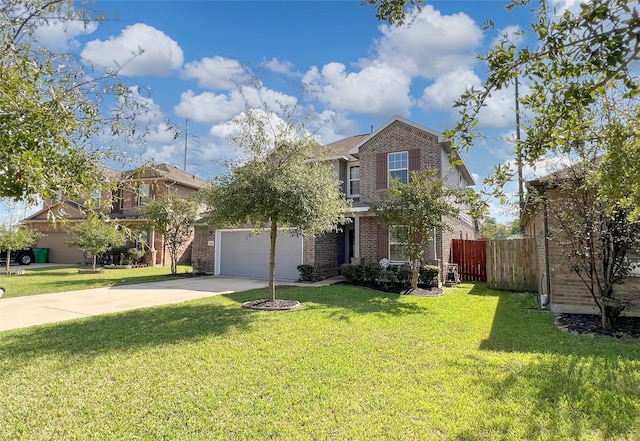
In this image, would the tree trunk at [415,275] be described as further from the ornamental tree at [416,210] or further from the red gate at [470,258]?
the red gate at [470,258]

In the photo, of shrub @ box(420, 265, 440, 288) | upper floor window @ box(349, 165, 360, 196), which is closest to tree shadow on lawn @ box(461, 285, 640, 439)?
shrub @ box(420, 265, 440, 288)

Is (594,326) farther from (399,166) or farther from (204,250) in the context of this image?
(204,250)

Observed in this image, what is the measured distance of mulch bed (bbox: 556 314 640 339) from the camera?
257 inches

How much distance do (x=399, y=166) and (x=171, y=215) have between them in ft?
36.0

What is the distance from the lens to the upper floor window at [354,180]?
1720 centimetres

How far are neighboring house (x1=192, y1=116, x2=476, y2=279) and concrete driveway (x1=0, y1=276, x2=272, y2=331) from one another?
2.63 m

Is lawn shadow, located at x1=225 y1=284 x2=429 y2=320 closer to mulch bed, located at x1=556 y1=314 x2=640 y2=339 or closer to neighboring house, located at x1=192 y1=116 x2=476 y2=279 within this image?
neighboring house, located at x1=192 y1=116 x2=476 y2=279

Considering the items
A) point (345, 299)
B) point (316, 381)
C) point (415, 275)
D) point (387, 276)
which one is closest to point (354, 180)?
point (387, 276)

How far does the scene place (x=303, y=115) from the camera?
9703 millimetres

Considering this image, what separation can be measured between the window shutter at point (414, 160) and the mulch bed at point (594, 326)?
815cm

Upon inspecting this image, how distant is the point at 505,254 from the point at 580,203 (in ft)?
20.8

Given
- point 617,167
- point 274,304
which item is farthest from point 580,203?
point 274,304

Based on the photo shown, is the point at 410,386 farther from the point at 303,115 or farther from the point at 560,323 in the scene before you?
the point at 303,115

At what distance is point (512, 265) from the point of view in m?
13.0
